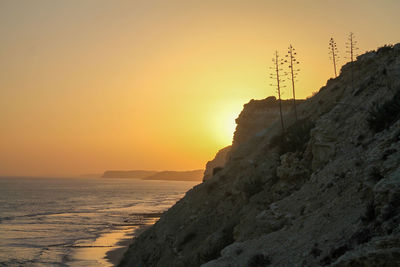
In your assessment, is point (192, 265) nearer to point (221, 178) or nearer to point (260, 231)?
point (260, 231)

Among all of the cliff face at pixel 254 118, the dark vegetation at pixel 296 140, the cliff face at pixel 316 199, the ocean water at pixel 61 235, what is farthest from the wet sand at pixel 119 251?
the dark vegetation at pixel 296 140

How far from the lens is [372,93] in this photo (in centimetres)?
2117

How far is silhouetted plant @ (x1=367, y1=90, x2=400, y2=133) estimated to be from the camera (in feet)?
51.7

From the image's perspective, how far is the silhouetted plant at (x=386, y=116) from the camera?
15.8m

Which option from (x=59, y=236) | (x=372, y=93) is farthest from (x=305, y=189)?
(x=59, y=236)

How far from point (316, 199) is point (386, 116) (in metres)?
4.65

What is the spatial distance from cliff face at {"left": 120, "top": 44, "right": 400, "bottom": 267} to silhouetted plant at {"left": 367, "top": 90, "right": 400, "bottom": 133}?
5cm

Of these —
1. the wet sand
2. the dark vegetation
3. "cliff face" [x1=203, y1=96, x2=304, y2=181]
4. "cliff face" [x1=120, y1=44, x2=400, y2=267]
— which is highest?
"cliff face" [x1=203, y1=96, x2=304, y2=181]

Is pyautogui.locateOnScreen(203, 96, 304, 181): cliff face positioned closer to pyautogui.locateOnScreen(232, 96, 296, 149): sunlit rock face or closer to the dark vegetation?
pyautogui.locateOnScreen(232, 96, 296, 149): sunlit rock face

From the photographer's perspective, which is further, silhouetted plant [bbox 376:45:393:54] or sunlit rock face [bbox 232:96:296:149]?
sunlit rock face [bbox 232:96:296:149]

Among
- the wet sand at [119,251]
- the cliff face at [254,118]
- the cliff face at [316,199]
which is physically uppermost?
the cliff face at [254,118]

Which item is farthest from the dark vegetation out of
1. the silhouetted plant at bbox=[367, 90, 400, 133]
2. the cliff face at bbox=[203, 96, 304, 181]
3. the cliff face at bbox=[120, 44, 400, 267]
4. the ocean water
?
the cliff face at bbox=[203, 96, 304, 181]

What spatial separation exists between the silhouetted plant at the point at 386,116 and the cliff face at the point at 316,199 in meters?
0.05

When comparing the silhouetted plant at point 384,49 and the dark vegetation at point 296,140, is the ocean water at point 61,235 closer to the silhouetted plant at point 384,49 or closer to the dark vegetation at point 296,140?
the dark vegetation at point 296,140
